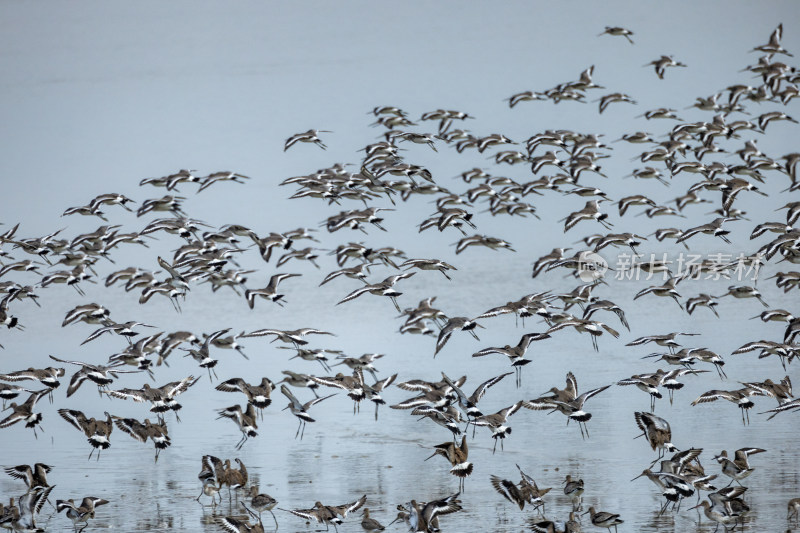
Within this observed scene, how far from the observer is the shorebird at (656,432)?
1195cm

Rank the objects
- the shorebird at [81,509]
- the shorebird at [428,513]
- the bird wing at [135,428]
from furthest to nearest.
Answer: the bird wing at [135,428] → the shorebird at [81,509] → the shorebird at [428,513]

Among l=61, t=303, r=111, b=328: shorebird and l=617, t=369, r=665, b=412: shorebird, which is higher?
l=61, t=303, r=111, b=328: shorebird

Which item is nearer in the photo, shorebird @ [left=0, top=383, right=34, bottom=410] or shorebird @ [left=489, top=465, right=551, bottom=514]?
shorebird @ [left=489, top=465, right=551, bottom=514]

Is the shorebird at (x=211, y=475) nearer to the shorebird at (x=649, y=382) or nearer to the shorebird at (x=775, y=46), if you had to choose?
the shorebird at (x=649, y=382)

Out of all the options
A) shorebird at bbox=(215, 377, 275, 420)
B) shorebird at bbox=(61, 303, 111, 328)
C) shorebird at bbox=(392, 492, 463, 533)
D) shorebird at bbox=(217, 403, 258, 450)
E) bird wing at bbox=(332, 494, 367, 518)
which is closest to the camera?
shorebird at bbox=(392, 492, 463, 533)

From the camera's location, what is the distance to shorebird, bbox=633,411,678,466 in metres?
12.0

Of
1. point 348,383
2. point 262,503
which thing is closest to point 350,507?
point 262,503

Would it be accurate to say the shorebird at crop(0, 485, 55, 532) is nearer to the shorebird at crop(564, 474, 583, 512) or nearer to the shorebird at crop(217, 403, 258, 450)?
the shorebird at crop(217, 403, 258, 450)

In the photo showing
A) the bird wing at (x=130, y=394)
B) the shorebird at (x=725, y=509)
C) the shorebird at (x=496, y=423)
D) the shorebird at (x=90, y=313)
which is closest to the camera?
the shorebird at (x=725, y=509)

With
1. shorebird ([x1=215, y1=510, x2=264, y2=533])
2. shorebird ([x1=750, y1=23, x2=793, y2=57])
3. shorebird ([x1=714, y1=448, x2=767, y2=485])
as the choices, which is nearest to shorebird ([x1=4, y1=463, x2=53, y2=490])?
shorebird ([x1=215, y1=510, x2=264, y2=533])

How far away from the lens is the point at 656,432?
12.0m

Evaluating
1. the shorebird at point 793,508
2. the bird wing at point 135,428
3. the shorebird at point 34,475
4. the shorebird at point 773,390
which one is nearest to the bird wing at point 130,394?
the bird wing at point 135,428

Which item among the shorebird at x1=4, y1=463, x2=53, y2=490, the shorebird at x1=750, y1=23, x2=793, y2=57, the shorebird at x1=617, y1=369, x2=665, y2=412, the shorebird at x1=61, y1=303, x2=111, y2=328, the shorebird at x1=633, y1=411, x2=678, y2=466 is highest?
the shorebird at x1=750, y1=23, x2=793, y2=57

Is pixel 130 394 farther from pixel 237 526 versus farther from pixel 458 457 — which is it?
pixel 458 457
